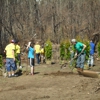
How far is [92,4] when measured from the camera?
40.8 meters

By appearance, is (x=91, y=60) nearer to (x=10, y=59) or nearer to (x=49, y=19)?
(x=10, y=59)

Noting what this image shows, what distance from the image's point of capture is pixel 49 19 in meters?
49.6

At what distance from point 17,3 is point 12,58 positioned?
2704 centimetres

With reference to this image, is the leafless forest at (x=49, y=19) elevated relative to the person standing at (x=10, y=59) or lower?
elevated

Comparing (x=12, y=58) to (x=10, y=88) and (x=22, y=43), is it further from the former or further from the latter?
(x=22, y=43)

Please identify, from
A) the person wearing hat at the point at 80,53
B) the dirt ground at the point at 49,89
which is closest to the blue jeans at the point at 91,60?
the person wearing hat at the point at 80,53

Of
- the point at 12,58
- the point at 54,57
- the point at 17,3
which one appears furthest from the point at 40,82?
the point at 17,3

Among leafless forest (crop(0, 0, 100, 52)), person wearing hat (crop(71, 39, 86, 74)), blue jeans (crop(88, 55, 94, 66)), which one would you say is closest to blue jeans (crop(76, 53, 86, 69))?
person wearing hat (crop(71, 39, 86, 74))

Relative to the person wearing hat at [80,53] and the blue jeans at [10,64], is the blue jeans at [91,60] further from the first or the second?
the blue jeans at [10,64]

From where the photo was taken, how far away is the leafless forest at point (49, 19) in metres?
36.7

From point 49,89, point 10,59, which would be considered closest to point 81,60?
point 10,59

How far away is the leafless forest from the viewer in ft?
120

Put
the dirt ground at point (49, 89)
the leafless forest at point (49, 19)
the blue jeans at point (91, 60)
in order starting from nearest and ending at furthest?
Result: the dirt ground at point (49, 89) → the blue jeans at point (91, 60) → the leafless forest at point (49, 19)

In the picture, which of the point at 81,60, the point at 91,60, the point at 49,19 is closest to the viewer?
the point at 81,60
